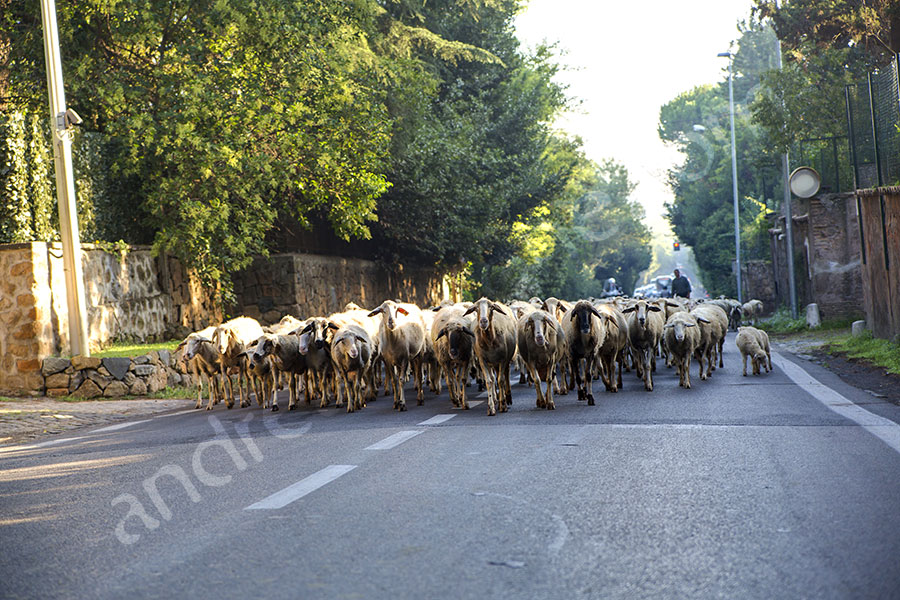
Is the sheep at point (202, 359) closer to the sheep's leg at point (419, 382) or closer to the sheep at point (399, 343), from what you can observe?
the sheep at point (399, 343)

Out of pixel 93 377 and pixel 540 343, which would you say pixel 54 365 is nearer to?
pixel 93 377

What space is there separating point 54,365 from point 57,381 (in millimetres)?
269

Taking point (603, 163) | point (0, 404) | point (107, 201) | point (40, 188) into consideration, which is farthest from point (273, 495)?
point (603, 163)

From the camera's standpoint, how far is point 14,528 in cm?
641

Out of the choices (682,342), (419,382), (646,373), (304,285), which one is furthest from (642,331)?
(304,285)

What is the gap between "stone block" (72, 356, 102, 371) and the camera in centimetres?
1691

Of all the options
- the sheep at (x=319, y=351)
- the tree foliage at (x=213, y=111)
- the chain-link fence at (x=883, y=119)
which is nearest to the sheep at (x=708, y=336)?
the chain-link fence at (x=883, y=119)

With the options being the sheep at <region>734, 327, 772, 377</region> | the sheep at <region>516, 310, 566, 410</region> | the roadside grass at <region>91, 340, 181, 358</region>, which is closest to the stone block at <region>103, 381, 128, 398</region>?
the roadside grass at <region>91, 340, 181, 358</region>

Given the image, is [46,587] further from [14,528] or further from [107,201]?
[107,201]

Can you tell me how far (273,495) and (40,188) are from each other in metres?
13.3

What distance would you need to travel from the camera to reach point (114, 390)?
55.6 feet

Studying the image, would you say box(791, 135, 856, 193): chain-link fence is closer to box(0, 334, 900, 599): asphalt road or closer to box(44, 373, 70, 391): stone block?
box(0, 334, 900, 599): asphalt road

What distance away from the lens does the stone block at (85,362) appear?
16906 millimetres

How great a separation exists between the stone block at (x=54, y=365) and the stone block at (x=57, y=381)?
0.07 metres
